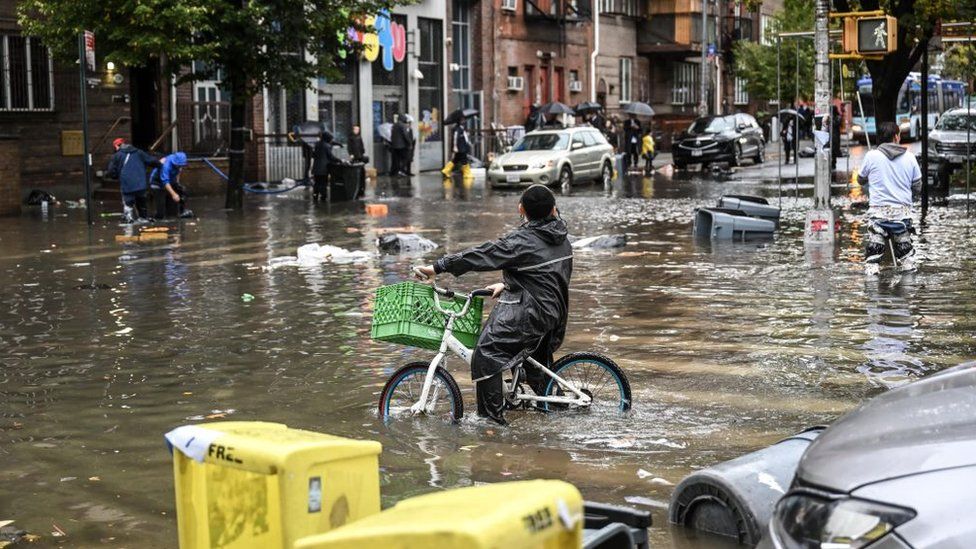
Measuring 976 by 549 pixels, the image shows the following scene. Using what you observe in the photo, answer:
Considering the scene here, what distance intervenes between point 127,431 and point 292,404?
3.95 ft

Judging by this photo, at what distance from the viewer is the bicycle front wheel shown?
8.55m

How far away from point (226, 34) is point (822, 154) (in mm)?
12526

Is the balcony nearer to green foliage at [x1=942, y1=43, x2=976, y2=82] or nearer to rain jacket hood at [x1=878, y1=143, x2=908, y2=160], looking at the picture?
green foliage at [x1=942, y1=43, x2=976, y2=82]

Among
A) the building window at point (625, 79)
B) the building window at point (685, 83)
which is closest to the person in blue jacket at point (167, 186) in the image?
the building window at point (625, 79)

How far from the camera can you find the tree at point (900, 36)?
26.9 m

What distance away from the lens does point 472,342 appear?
28.6ft

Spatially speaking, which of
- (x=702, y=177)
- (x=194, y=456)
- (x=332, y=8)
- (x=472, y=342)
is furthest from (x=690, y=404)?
(x=702, y=177)

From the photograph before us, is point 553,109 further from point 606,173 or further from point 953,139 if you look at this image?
point 953,139

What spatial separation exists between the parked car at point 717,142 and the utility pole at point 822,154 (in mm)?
26371

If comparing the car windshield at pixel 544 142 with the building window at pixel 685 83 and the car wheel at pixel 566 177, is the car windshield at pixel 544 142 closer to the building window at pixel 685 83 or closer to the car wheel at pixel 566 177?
the car wheel at pixel 566 177

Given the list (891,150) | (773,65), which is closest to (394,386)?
(891,150)

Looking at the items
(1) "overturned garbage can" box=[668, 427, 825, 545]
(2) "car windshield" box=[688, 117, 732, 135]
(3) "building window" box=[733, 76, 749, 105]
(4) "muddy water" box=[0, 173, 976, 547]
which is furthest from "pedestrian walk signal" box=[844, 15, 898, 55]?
(3) "building window" box=[733, 76, 749, 105]

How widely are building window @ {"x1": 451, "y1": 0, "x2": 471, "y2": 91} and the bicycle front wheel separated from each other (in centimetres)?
4015

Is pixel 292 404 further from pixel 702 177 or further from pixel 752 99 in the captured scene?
pixel 752 99
